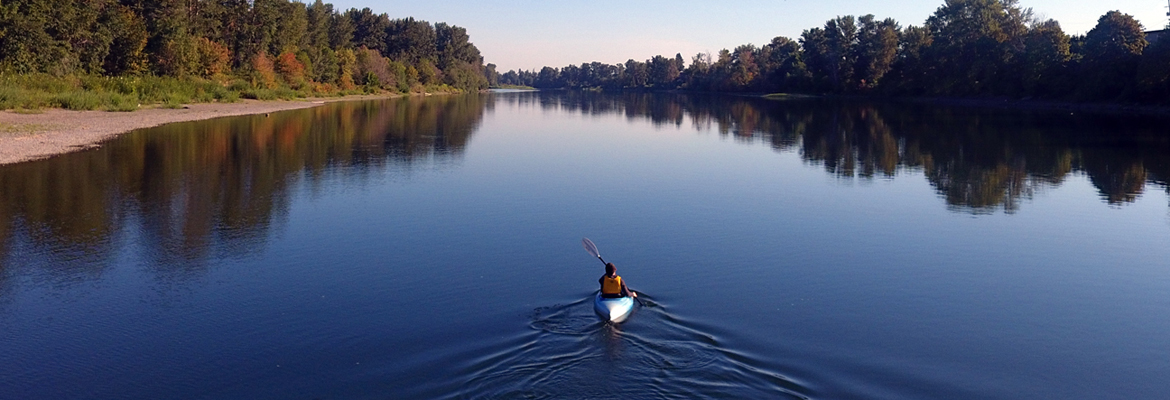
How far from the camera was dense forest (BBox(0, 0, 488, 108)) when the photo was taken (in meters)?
42.8

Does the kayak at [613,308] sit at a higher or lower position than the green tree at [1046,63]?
lower

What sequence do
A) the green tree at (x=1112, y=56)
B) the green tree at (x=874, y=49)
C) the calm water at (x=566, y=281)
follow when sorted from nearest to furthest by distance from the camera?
the calm water at (x=566, y=281)
the green tree at (x=1112, y=56)
the green tree at (x=874, y=49)

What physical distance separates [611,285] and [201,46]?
57329 mm

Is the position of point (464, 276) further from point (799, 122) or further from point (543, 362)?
point (799, 122)

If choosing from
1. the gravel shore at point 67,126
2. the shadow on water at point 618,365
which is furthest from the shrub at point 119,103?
the shadow on water at point 618,365

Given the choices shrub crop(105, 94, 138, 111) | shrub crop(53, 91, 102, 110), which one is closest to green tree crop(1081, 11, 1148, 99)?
shrub crop(105, 94, 138, 111)

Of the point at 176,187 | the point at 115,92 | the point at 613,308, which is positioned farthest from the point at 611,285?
the point at 115,92

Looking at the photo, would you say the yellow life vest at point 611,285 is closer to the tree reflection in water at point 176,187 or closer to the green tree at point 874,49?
the tree reflection in water at point 176,187

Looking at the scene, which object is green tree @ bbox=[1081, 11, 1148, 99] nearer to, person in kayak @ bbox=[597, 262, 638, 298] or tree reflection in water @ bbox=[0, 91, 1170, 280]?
tree reflection in water @ bbox=[0, 91, 1170, 280]

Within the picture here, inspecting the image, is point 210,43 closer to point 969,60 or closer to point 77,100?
point 77,100

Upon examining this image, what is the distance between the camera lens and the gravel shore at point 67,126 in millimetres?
24258

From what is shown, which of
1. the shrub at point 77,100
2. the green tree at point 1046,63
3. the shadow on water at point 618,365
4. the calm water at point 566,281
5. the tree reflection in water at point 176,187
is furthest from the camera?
the green tree at point 1046,63

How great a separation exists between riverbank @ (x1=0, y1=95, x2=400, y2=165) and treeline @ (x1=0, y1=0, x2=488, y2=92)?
6495mm

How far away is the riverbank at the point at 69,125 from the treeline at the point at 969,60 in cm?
5673
